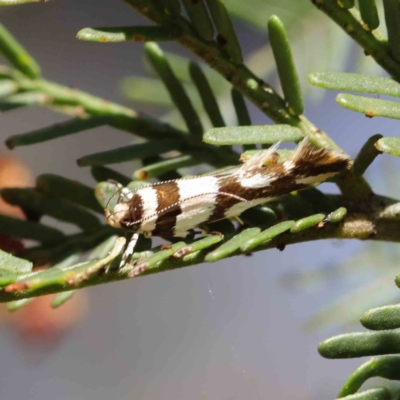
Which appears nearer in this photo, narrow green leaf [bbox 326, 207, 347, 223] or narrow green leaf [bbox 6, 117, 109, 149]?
narrow green leaf [bbox 326, 207, 347, 223]

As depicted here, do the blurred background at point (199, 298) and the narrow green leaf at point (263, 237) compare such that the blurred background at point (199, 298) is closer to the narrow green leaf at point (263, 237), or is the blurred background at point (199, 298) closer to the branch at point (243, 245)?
the branch at point (243, 245)

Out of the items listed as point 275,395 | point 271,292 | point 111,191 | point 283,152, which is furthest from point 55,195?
point 271,292

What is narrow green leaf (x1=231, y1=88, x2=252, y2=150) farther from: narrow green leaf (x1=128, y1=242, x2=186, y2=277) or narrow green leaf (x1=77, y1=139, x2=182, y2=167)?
narrow green leaf (x1=128, y1=242, x2=186, y2=277)

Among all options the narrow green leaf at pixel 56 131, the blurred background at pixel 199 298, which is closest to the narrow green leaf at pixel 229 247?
the narrow green leaf at pixel 56 131

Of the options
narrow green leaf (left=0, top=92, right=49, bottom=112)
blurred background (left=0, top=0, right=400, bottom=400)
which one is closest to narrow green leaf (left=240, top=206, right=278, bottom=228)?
narrow green leaf (left=0, top=92, right=49, bottom=112)

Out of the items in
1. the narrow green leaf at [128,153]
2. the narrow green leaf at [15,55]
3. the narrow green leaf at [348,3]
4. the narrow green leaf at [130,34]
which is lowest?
the narrow green leaf at [128,153]

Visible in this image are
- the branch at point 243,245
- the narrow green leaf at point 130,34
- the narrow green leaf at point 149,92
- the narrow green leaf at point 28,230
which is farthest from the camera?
the narrow green leaf at point 149,92

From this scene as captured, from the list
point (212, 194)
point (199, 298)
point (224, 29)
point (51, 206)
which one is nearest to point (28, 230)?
point (51, 206)
